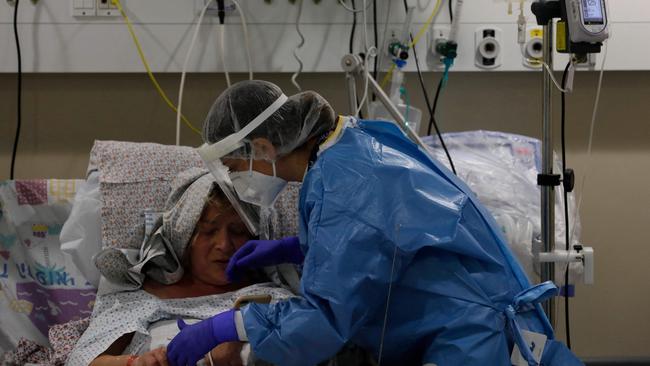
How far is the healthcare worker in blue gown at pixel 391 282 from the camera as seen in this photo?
61.2 inches

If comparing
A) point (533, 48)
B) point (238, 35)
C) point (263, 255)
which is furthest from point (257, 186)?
point (533, 48)

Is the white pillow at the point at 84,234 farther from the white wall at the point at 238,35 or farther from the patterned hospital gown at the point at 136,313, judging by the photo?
the white wall at the point at 238,35

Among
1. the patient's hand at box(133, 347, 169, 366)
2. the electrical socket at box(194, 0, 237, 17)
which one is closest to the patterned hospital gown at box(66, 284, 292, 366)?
the patient's hand at box(133, 347, 169, 366)

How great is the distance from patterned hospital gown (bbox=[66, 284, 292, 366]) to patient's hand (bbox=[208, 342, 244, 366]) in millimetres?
324

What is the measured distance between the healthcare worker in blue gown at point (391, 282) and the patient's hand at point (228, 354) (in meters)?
0.07

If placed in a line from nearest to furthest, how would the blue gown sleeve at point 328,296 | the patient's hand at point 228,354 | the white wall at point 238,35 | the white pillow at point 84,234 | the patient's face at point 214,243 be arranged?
the blue gown sleeve at point 328,296
the patient's hand at point 228,354
the patient's face at point 214,243
the white pillow at point 84,234
the white wall at point 238,35

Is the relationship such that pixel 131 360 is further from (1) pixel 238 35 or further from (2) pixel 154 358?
(1) pixel 238 35

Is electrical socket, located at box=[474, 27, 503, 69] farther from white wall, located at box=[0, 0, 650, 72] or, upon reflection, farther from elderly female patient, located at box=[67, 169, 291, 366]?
elderly female patient, located at box=[67, 169, 291, 366]

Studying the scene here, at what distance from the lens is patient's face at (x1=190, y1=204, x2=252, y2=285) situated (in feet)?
7.14

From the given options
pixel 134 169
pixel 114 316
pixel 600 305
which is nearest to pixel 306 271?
pixel 114 316

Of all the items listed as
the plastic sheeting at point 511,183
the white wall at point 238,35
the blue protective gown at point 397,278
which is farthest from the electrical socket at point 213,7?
the blue protective gown at point 397,278

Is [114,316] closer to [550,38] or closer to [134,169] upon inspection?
[134,169]

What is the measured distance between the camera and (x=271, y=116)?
1793 millimetres

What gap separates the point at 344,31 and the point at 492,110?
0.68 metres
